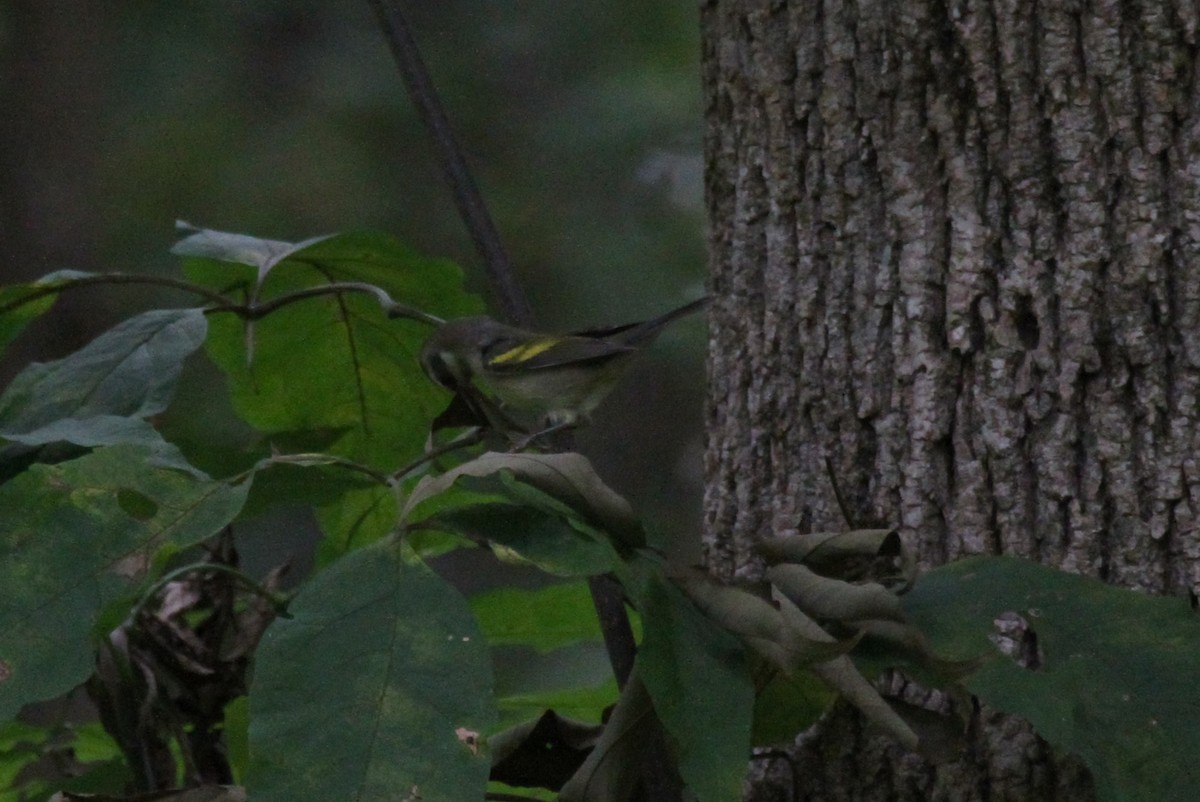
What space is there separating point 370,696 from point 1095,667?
58cm

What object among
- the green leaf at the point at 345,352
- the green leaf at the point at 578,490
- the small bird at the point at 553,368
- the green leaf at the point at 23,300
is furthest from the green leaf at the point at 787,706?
the small bird at the point at 553,368

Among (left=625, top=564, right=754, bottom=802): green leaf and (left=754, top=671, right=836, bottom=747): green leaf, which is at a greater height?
(left=625, top=564, right=754, bottom=802): green leaf

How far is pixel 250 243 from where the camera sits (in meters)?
1.76

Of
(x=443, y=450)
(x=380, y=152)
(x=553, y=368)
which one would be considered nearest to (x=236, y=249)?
(x=443, y=450)

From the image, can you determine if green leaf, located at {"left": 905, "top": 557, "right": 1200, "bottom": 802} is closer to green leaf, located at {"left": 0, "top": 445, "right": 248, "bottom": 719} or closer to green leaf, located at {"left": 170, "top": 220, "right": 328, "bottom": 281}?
green leaf, located at {"left": 0, "top": 445, "right": 248, "bottom": 719}

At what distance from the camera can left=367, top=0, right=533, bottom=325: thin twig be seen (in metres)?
1.39

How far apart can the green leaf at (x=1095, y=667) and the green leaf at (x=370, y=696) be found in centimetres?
41

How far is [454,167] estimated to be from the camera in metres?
1.41

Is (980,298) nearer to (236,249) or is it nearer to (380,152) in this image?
(236,249)

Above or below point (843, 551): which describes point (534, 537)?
above

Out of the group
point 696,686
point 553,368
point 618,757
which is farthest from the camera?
point 553,368

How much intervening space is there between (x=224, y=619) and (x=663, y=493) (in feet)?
16.0

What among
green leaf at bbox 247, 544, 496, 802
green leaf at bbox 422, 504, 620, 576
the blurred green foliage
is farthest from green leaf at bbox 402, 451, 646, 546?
the blurred green foliage

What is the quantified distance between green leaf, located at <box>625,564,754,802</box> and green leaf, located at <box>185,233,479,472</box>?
0.79 meters
